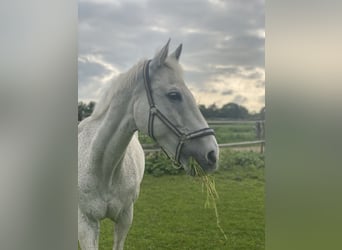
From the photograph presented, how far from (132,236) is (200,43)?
134 centimetres

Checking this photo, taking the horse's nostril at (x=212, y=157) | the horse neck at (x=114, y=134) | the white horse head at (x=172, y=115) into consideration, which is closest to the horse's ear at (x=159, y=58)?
the white horse head at (x=172, y=115)

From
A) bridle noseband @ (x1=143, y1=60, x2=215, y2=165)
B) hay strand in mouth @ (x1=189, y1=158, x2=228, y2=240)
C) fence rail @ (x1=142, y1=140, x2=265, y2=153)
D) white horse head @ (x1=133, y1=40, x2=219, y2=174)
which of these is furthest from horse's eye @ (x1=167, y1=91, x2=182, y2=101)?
hay strand in mouth @ (x1=189, y1=158, x2=228, y2=240)

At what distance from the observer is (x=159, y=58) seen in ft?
9.59

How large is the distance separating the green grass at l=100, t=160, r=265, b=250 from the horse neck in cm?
26

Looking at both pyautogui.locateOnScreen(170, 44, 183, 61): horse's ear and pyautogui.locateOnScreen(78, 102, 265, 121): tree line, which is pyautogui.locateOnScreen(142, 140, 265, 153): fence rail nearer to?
pyautogui.locateOnScreen(78, 102, 265, 121): tree line

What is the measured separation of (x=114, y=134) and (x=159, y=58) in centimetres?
57

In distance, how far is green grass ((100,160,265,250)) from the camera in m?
2.95

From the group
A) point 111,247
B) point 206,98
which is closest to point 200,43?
point 206,98

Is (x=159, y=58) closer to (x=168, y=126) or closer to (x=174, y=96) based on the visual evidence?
(x=174, y=96)

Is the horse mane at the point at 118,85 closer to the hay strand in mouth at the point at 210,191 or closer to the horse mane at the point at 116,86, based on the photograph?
the horse mane at the point at 116,86

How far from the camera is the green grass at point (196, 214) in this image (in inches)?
116

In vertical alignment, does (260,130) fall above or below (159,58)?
below

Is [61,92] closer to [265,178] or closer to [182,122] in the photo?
[182,122]

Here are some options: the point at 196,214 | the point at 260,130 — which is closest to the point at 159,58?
the point at 260,130
